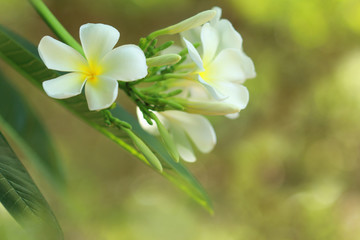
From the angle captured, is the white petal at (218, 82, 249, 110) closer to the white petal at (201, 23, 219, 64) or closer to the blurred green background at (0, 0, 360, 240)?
the white petal at (201, 23, 219, 64)

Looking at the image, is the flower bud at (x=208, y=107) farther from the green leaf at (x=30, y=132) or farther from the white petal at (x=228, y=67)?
the green leaf at (x=30, y=132)

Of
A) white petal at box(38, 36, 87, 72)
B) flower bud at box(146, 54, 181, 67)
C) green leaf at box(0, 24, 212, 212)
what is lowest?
white petal at box(38, 36, 87, 72)

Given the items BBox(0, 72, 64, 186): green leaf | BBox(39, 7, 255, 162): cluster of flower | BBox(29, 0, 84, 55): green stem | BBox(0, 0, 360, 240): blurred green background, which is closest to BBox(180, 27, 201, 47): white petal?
BBox(39, 7, 255, 162): cluster of flower

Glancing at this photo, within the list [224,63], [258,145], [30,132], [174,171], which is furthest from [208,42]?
[258,145]

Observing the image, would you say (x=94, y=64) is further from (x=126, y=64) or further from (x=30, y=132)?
(x=30, y=132)

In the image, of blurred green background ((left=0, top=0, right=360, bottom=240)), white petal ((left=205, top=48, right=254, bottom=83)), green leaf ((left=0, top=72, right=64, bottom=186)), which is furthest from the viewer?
blurred green background ((left=0, top=0, right=360, bottom=240))

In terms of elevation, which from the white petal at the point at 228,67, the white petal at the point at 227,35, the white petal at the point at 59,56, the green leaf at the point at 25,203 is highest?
the white petal at the point at 227,35

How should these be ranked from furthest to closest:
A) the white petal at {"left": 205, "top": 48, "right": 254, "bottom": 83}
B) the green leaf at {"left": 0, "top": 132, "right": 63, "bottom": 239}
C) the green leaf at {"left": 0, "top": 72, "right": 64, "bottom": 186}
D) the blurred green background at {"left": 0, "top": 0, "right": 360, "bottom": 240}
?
the blurred green background at {"left": 0, "top": 0, "right": 360, "bottom": 240} < the green leaf at {"left": 0, "top": 72, "right": 64, "bottom": 186} < the white petal at {"left": 205, "top": 48, "right": 254, "bottom": 83} < the green leaf at {"left": 0, "top": 132, "right": 63, "bottom": 239}

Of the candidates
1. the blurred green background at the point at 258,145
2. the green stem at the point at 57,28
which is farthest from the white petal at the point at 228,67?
the blurred green background at the point at 258,145
